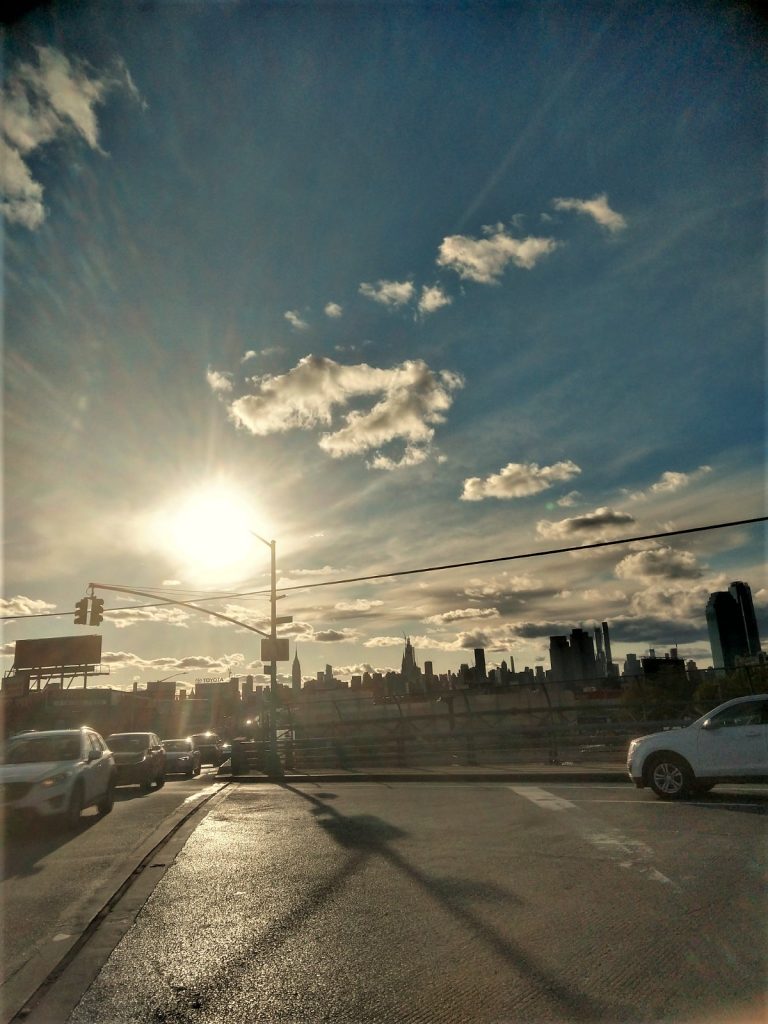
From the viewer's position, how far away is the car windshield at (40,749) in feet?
41.3

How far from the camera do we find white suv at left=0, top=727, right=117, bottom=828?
11.0 meters

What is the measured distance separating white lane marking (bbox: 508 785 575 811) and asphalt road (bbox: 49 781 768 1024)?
1126 millimetres

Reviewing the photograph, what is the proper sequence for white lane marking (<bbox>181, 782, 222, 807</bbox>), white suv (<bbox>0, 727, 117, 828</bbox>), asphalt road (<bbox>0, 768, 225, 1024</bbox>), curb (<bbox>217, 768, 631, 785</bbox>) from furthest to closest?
1. white lane marking (<bbox>181, 782, 222, 807</bbox>)
2. curb (<bbox>217, 768, 631, 785</bbox>)
3. white suv (<bbox>0, 727, 117, 828</bbox>)
4. asphalt road (<bbox>0, 768, 225, 1024</bbox>)

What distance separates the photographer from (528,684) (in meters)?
22.1

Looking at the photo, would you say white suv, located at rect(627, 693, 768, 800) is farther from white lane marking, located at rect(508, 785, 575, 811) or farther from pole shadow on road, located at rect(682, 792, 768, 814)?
white lane marking, located at rect(508, 785, 575, 811)

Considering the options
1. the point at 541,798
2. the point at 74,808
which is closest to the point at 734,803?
the point at 541,798

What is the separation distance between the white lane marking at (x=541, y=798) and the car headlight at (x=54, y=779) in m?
7.26

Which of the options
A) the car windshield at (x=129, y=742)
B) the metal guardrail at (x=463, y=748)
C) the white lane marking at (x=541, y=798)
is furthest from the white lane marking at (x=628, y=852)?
the car windshield at (x=129, y=742)

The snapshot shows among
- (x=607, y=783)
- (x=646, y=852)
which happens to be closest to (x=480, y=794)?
(x=607, y=783)

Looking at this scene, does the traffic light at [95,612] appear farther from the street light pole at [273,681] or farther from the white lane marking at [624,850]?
the white lane marking at [624,850]

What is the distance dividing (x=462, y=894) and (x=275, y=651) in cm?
1788

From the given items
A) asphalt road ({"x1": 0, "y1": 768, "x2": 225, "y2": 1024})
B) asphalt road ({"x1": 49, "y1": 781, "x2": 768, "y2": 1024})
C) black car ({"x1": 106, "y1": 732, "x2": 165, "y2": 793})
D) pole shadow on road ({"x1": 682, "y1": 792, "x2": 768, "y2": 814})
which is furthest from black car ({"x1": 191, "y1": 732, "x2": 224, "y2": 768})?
pole shadow on road ({"x1": 682, "y1": 792, "x2": 768, "y2": 814})

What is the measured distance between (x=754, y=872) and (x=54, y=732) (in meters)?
11.2

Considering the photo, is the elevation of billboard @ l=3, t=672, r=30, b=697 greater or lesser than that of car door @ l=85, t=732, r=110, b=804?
greater
